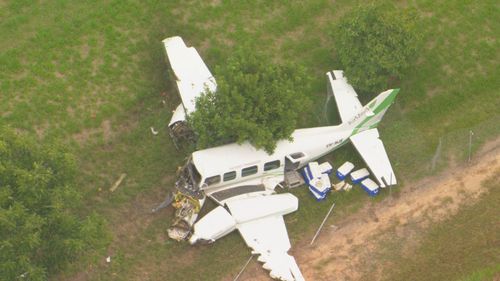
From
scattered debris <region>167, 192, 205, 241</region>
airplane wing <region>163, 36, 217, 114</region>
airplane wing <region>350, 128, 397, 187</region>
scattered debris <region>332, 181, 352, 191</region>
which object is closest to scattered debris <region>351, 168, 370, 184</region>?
scattered debris <region>332, 181, 352, 191</region>

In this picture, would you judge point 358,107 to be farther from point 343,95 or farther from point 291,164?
point 291,164

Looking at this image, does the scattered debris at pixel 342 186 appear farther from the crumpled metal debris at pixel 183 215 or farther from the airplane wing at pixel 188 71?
the airplane wing at pixel 188 71

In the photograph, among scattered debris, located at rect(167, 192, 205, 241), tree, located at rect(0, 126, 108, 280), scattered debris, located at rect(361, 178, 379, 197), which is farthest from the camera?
scattered debris, located at rect(361, 178, 379, 197)

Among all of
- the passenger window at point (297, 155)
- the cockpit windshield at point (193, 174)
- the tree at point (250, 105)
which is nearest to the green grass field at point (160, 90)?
the cockpit windshield at point (193, 174)

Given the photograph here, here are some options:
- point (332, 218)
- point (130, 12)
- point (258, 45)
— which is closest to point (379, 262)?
point (332, 218)

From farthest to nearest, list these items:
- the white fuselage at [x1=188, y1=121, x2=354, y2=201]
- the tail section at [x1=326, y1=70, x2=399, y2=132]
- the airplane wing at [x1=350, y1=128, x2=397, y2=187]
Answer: the tail section at [x1=326, y1=70, x2=399, y2=132]
the airplane wing at [x1=350, y1=128, x2=397, y2=187]
the white fuselage at [x1=188, y1=121, x2=354, y2=201]

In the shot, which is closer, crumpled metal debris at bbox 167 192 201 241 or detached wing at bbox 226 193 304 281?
detached wing at bbox 226 193 304 281

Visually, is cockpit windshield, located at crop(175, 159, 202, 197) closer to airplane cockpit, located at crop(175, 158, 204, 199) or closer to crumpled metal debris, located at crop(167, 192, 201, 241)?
airplane cockpit, located at crop(175, 158, 204, 199)
